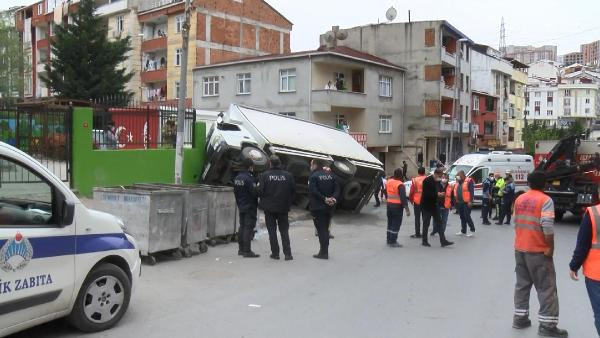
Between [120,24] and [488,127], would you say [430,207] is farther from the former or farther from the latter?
[488,127]

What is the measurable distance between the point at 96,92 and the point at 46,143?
2549 cm

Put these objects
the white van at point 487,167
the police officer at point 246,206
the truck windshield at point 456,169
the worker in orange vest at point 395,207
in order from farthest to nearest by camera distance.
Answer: the truck windshield at point 456,169, the white van at point 487,167, the worker in orange vest at point 395,207, the police officer at point 246,206

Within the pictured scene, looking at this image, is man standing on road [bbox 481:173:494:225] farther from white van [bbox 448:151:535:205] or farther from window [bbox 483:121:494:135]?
window [bbox 483:121:494:135]

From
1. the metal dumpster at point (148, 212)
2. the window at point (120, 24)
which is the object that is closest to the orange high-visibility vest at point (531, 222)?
the metal dumpster at point (148, 212)

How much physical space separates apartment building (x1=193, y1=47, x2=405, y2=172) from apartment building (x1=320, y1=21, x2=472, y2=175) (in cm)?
111

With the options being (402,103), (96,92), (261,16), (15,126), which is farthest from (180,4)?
(15,126)

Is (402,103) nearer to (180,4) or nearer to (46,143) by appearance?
(180,4)

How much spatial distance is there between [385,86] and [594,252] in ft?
125

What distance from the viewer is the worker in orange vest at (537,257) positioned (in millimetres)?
5793

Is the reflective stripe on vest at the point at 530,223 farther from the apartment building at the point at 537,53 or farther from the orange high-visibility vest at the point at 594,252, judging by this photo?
the apartment building at the point at 537,53

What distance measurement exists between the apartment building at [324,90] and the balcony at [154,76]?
6242mm

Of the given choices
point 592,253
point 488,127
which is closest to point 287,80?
point 488,127

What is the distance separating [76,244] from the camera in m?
5.21

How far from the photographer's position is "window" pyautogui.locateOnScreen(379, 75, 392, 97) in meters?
41.4
